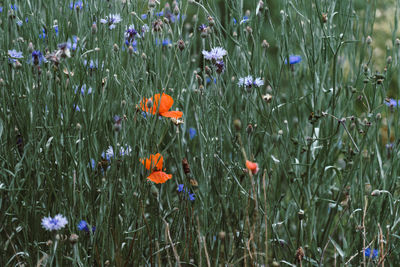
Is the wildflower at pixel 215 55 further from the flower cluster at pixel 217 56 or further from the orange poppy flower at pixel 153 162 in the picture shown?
the orange poppy flower at pixel 153 162

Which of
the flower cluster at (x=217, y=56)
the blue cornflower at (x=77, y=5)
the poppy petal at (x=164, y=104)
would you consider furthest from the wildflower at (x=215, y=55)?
the blue cornflower at (x=77, y=5)

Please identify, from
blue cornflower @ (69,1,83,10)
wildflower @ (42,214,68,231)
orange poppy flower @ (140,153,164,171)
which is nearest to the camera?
Result: wildflower @ (42,214,68,231)

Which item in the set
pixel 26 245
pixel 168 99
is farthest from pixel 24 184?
→ pixel 168 99

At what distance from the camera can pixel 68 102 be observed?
1677 mm

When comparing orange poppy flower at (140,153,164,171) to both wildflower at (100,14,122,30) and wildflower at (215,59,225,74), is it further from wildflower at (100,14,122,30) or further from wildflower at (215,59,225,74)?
wildflower at (100,14,122,30)

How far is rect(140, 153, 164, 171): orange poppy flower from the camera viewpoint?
1647 millimetres

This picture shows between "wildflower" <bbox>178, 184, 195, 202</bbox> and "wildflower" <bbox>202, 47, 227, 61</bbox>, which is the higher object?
"wildflower" <bbox>202, 47, 227, 61</bbox>

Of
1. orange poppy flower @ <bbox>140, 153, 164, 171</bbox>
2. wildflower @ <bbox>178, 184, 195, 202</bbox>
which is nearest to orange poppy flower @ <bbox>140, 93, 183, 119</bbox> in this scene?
orange poppy flower @ <bbox>140, 153, 164, 171</bbox>

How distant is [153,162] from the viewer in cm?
172

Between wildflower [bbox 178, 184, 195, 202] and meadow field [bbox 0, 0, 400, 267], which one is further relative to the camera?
wildflower [bbox 178, 184, 195, 202]

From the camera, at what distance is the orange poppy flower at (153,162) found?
1647 mm

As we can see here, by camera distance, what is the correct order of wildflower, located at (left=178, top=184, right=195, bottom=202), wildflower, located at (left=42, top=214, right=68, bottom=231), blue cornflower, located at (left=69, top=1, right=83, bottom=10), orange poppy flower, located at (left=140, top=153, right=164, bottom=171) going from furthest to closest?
1. blue cornflower, located at (left=69, top=1, right=83, bottom=10)
2. wildflower, located at (left=178, top=184, right=195, bottom=202)
3. orange poppy flower, located at (left=140, top=153, right=164, bottom=171)
4. wildflower, located at (left=42, top=214, right=68, bottom=231)

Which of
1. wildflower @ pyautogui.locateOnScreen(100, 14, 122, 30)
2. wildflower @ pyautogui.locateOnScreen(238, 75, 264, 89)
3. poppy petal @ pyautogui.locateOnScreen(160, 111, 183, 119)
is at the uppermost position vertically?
wildflower @ pyautogui.locateOnScreen(100, 14, 122, 30)

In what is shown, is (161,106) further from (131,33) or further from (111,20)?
(111,20)
